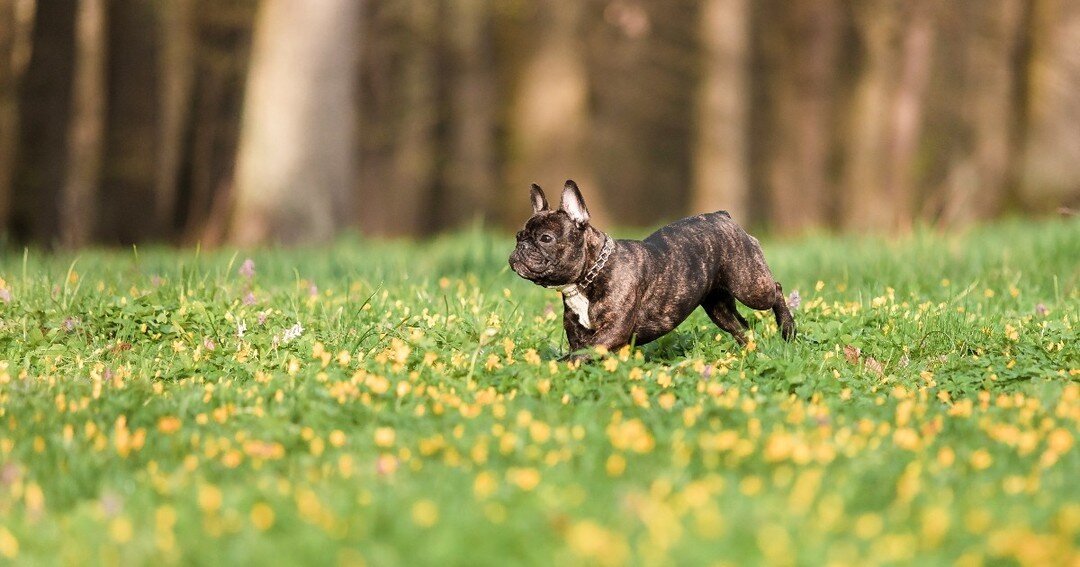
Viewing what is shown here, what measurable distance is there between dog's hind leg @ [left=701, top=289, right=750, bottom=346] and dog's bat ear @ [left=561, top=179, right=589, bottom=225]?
138 centimetres

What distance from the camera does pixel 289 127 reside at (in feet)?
47.6

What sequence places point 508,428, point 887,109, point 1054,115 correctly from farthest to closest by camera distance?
1. point 887,109
2. point 1054,115
3. point 508,428

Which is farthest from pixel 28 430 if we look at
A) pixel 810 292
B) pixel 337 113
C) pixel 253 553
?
pixel 337 113

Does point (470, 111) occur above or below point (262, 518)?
above

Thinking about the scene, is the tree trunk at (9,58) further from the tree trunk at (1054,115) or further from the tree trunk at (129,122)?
the tree trunk at (1054,115)

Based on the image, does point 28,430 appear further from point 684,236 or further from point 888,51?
point 888,51

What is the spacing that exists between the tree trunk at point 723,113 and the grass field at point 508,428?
10.8 meters

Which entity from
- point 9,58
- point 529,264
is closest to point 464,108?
point 9,58

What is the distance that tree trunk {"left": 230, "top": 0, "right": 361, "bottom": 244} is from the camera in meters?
14.4

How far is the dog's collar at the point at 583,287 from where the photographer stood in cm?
621

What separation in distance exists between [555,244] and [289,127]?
9154mm

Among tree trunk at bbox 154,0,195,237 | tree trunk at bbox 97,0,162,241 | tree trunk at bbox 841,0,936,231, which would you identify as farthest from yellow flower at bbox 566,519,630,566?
tree trunk at bbox 154,0,195,237

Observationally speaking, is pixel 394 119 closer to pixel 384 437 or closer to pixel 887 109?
pixel 887 109

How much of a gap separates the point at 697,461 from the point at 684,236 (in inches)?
95.9
